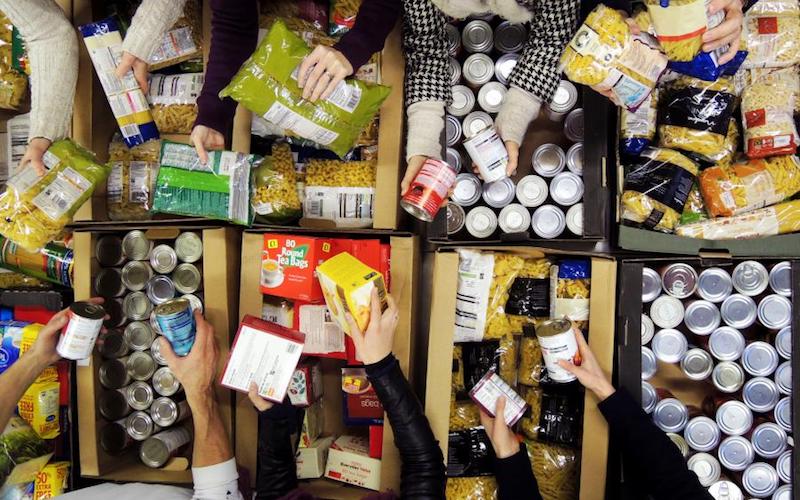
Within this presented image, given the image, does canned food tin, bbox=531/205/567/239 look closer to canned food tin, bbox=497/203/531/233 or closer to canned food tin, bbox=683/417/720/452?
canned food tin, bbox=497/203/531/233

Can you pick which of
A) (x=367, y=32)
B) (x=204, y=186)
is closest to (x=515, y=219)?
(x=367, y=32)

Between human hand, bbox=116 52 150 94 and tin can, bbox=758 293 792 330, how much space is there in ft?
6.04

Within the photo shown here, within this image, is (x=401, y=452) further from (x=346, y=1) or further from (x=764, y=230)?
(x=346, y=1)

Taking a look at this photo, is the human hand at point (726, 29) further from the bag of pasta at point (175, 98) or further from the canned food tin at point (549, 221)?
the bag of pasta at point (175, 98)

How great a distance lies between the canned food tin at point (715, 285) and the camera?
4.92 ft

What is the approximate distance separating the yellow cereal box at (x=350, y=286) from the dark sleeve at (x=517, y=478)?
0.53 metres

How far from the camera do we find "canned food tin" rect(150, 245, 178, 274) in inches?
64.0

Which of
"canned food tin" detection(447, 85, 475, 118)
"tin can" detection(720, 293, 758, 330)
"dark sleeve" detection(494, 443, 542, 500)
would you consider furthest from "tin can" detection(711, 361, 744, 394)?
"canned food tin" detection(447, 85, 475, 118)

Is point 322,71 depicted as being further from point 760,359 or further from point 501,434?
point 760,359

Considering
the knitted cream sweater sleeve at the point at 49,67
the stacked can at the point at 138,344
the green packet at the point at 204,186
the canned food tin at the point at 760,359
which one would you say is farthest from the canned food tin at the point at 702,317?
the knitted cream sweater sleeve at the point at 49,67

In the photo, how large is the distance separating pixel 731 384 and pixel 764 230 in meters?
0.42

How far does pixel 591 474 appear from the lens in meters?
1.49

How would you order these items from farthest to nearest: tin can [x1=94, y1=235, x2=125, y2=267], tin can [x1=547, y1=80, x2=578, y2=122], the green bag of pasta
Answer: tin can [x1=94, y1=235, x2=125, y2=267]
tin can [x1=547, y1=80, x2=578, y2=122]
the green bag of pasta

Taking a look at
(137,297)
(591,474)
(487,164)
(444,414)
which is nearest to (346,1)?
(487,164)
